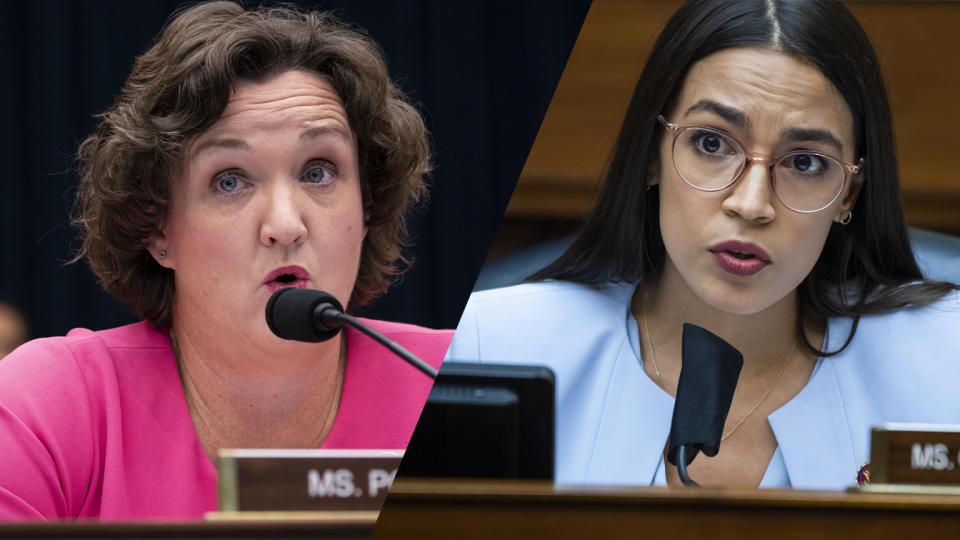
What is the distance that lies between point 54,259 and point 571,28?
774 millimetres

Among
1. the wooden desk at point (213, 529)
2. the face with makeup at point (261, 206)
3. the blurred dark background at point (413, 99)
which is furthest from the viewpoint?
the blurred dark background at point (413, 99)

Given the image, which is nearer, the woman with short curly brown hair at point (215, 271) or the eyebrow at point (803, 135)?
the eyebrow at point (803, 135)

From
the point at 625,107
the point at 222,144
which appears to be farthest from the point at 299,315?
the point at 625,107

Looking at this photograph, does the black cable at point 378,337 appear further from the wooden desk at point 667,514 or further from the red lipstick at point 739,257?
the red lipstick at point 739,257

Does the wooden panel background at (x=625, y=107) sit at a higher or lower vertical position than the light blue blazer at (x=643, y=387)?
higher

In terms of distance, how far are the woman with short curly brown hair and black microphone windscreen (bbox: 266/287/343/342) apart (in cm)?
14

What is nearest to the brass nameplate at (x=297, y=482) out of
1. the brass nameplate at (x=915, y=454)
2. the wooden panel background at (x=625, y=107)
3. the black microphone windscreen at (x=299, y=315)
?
the black microphone windscreen at (x=299, y=315)

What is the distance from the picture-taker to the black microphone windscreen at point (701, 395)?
0.96 metres

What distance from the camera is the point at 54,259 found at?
138 cm

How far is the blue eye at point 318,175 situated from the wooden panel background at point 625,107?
256 millimetres

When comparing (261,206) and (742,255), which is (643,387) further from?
(261,206)

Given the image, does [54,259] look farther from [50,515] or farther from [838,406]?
[838,406]

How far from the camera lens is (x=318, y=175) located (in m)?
1.14

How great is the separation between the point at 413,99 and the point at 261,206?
0.38 meters
